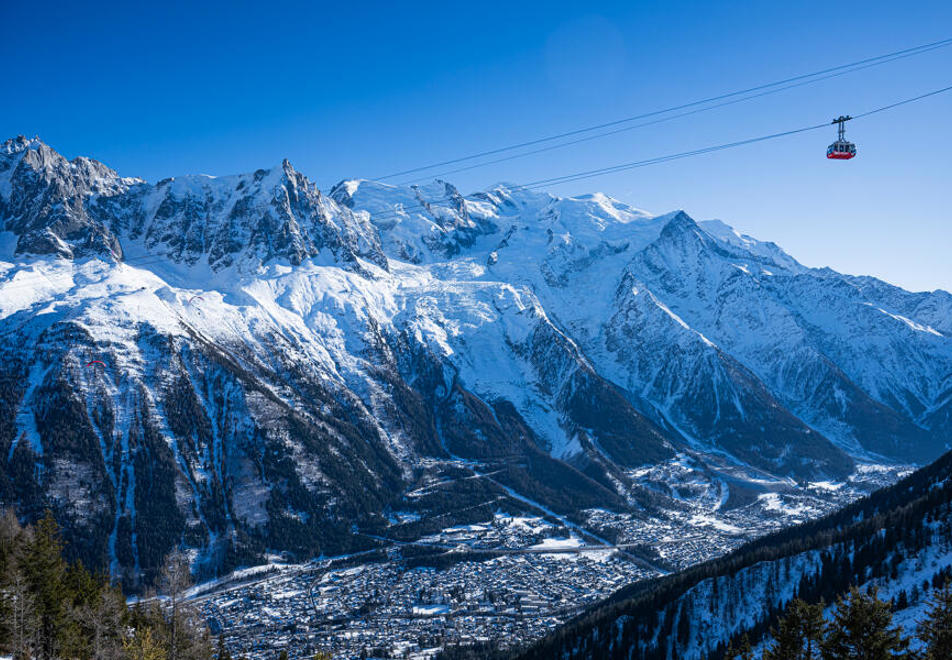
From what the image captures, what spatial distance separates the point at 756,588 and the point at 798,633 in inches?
3247

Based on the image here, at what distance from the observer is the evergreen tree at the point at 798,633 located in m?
39.4

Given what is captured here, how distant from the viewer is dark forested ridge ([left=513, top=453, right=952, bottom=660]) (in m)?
101

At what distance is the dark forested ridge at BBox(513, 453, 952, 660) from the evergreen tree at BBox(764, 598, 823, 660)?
67778 millimetres

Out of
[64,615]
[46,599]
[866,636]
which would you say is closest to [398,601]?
[64,615]

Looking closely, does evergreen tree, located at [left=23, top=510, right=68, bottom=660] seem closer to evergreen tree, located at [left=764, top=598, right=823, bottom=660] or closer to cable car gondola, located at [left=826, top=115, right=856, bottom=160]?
evergreen tree, located at [left=764, top=598, right=823, bottom=660]

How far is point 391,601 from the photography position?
16912cm

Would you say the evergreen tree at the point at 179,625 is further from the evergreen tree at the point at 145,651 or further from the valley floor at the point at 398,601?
the valley floor at the point at 398,601

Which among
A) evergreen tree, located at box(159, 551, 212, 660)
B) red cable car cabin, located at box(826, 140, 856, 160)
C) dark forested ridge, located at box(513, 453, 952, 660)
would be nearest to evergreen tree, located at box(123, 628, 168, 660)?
evergreen tree, located at box(159, 551, 212, 660)

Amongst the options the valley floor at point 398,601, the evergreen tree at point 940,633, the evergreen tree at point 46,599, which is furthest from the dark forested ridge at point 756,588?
the evergreen tree at point 46,599

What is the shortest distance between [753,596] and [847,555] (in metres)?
17.4

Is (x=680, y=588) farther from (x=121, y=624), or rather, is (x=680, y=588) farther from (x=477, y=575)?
(x=121, y=624)

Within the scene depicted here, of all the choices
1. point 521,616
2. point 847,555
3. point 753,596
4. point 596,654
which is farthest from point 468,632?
point 847,555

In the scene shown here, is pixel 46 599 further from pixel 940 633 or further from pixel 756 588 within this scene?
pixel 756 588

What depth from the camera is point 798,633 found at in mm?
40531
